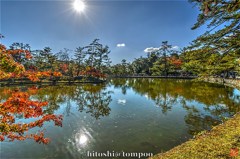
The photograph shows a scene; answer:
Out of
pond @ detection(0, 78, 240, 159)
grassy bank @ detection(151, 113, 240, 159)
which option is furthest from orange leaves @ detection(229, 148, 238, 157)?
pond @ detection(0, 78, 240, 159)

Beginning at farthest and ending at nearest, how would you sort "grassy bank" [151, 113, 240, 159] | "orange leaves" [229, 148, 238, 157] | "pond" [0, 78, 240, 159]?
"pond" [0, 78, 240, 159] < "grassy bank" [151, 113, 240, 159] < "orange leaves" [229, 148, 238, 157]

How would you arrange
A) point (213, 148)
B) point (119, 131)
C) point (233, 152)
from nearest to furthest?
point (233, 152) < point (213, 148) < point (119, 131)

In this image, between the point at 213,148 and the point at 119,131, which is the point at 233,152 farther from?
the point at 119,131

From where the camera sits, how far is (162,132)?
8109 millimetres

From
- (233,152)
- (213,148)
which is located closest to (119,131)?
(213,148)

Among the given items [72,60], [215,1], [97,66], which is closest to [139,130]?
[215,1]

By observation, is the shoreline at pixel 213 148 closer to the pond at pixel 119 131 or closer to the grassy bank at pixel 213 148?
the grassy bank at pixel 213 148

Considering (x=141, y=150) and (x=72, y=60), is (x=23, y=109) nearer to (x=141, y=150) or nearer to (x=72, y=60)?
(x=141, y=150)

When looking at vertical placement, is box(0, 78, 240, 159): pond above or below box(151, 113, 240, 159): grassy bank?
below

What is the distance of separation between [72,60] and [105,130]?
147 feet

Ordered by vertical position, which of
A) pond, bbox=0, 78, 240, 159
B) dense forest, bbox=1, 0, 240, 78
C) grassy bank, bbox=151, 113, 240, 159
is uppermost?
dense forest, bbox=1, 0, 240, 78

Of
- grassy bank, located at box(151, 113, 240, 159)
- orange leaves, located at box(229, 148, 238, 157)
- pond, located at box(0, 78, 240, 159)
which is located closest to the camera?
orange leaves, located at box(229, 148, 238, 157)

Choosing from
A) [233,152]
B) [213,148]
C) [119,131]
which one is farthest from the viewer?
[119,131]

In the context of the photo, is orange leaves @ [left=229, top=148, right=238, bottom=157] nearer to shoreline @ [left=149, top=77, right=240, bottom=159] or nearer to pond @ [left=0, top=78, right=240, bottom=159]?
shoreline @ [left=149, top=77, right=240, bottom=159]
